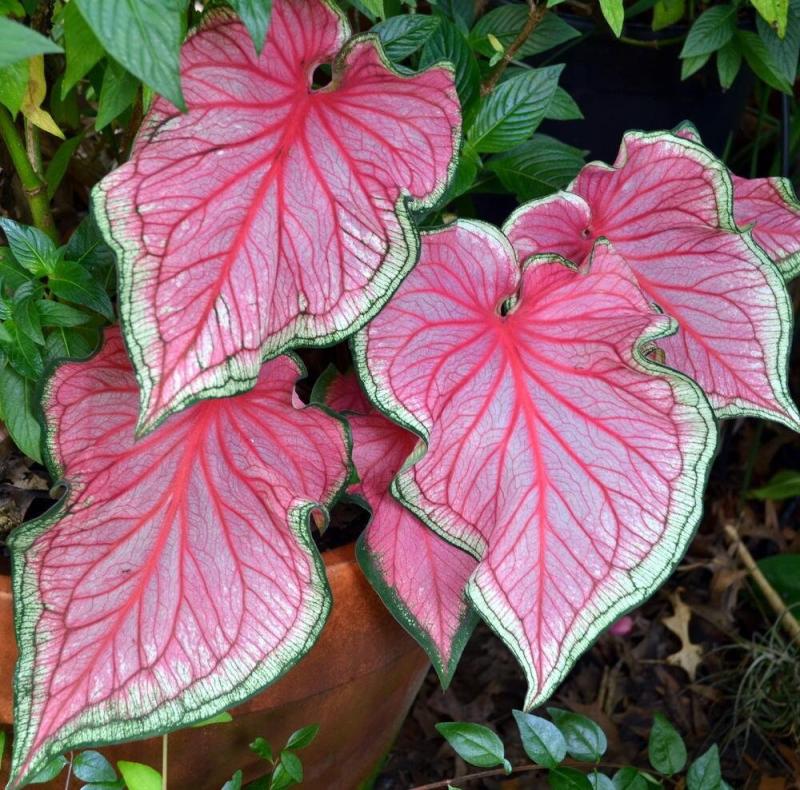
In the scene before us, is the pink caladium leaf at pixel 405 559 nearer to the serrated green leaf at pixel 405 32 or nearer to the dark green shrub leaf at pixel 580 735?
the dark green shrub leaf at pixel 580 735

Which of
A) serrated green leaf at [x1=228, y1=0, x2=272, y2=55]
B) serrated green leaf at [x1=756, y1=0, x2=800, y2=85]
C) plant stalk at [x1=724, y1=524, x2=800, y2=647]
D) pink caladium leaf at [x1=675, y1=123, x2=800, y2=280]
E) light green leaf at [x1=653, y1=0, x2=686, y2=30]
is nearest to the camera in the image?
serrated green leaf at [x1=228, y1=0, x2=272, y2=55]

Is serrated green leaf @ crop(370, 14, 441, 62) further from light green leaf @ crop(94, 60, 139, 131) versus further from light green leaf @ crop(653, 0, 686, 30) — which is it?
light green leaf @ crop(653, 0, 686, 30)

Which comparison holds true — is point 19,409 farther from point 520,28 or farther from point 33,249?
point 520,28

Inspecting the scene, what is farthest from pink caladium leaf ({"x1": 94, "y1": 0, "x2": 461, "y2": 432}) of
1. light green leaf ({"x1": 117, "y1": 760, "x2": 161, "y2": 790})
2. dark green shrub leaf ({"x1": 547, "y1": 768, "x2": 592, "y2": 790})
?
dark green shrub leaf ({"x1": 547, "y1": 768, "x2": 592, "y2": 790})

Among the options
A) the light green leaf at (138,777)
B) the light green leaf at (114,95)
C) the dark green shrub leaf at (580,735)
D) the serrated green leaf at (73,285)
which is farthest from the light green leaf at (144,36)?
the dark green shrub leaf at (580,735)

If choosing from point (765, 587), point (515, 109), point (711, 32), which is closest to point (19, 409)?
point (515, 109)

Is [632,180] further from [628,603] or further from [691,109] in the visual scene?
[691,109]
